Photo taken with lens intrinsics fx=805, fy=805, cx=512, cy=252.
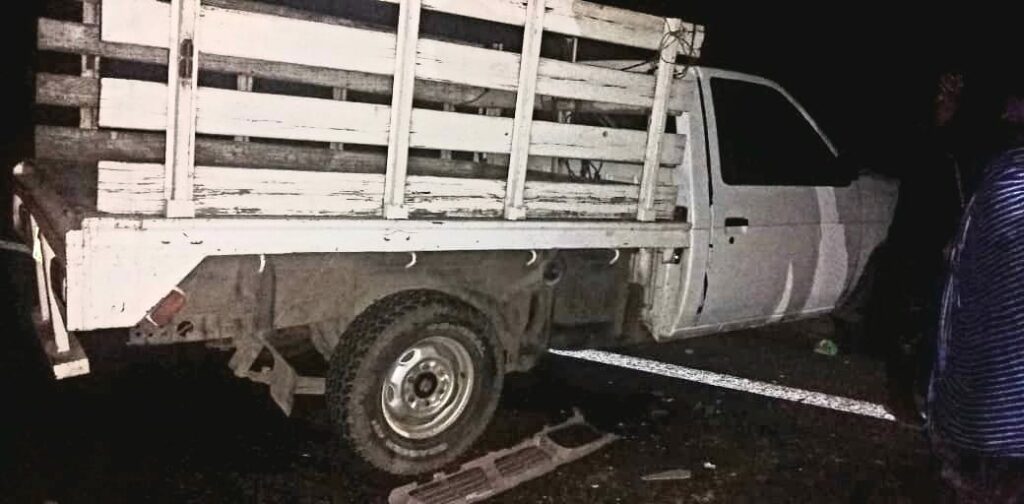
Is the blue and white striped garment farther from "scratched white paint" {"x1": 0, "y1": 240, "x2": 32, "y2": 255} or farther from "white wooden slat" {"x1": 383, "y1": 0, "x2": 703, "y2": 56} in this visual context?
"scratched white paint" {"x1": 0, "y1": 240, "x2": 32, "y2": 255}

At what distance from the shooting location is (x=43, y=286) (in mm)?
3900

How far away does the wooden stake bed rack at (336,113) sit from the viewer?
2953 mm

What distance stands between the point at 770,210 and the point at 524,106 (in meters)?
1.98

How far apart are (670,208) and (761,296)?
1.01 m

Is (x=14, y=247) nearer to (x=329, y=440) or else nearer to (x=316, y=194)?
(x=329, y=440)

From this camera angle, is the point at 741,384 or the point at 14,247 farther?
the point at 14,247

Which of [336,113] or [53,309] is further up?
[336,113]

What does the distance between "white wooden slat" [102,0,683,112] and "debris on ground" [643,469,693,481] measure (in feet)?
6.23

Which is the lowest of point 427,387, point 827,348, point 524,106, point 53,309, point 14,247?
point 14,247

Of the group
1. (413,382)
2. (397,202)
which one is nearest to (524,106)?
(397,202)

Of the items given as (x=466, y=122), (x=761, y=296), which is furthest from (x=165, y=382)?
(x=761, y=296)

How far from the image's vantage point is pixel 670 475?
4043mm

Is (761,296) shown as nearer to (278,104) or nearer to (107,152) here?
(278,104)

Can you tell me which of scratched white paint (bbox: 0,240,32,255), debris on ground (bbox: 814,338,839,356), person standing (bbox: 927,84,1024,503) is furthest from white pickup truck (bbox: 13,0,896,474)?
scratched white paint (bbox: 0,240,32,255)
